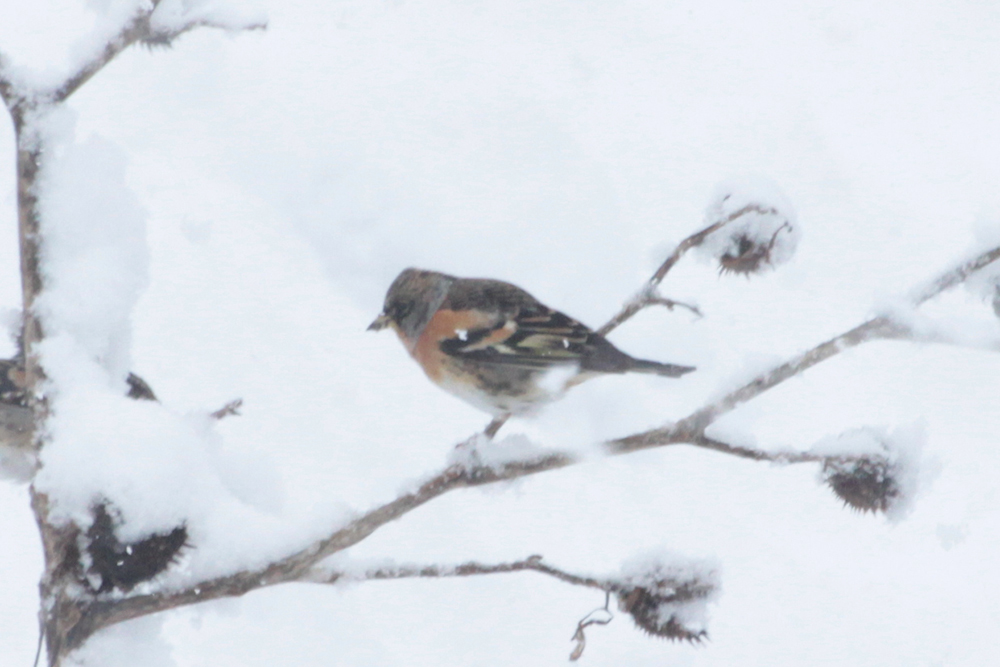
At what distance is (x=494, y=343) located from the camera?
199 centimetres

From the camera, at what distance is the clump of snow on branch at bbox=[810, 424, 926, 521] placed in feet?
3.81

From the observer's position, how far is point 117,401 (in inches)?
37.8

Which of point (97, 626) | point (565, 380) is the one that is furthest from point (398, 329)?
point (97, 626)

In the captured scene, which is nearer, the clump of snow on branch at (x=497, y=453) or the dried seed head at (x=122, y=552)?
the dried seed head at (x=122, y=552)

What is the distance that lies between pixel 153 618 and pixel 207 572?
3.3 inches

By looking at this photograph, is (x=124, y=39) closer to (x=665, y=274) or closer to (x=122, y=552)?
(x=122, y=552)

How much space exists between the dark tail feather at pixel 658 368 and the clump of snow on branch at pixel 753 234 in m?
0.26

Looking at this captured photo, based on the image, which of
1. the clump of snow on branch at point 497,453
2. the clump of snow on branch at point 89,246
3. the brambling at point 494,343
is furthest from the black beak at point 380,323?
the clump of snow on branch at point 89,246

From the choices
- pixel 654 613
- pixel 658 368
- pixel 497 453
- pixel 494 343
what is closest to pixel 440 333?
pixel 494 343

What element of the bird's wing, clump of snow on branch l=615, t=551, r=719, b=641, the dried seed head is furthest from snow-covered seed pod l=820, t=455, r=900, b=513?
the dried seed head

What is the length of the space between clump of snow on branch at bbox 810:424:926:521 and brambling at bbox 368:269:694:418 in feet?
1.62

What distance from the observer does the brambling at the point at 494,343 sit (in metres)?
1.81

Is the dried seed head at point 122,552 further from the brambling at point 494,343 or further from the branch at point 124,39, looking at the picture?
the brambling at point 494,343

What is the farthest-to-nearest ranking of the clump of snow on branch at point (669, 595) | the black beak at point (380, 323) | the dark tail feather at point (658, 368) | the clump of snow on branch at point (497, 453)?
the black beak at point (380, 323), the dark tail feather at point (658, 368), the clump of snow on branch at point (497, 453), the clump of snow on branch at point (669, 595)
